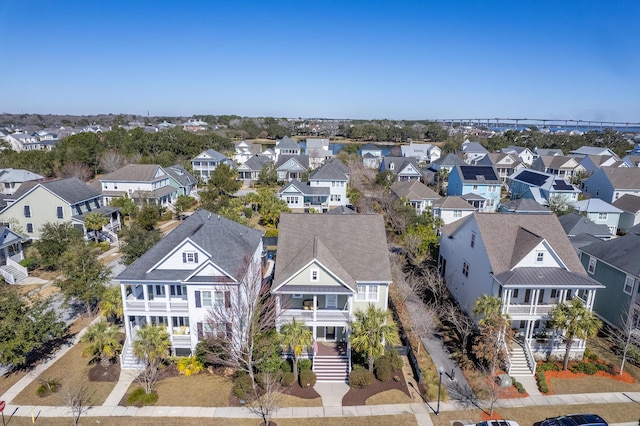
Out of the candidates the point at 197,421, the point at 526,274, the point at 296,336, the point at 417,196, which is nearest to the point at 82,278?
the point at 197,421

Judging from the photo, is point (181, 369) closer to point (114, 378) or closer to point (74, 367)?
point (114, 378)

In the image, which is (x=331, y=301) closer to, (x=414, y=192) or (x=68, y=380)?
(x=68, y=380)

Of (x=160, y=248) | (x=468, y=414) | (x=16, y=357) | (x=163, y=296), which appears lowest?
(x=468, y=414)

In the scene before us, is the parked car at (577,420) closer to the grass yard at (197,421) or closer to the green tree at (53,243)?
the grass yard at (197,421)

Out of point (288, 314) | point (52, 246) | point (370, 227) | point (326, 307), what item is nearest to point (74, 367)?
point (288, 314)

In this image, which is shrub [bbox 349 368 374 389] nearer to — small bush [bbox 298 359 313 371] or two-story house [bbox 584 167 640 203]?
small bush [bbox 298 359 313 371]

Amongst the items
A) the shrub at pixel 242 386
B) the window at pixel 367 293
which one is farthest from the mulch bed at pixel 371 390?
the shrub at pixel 242 386
